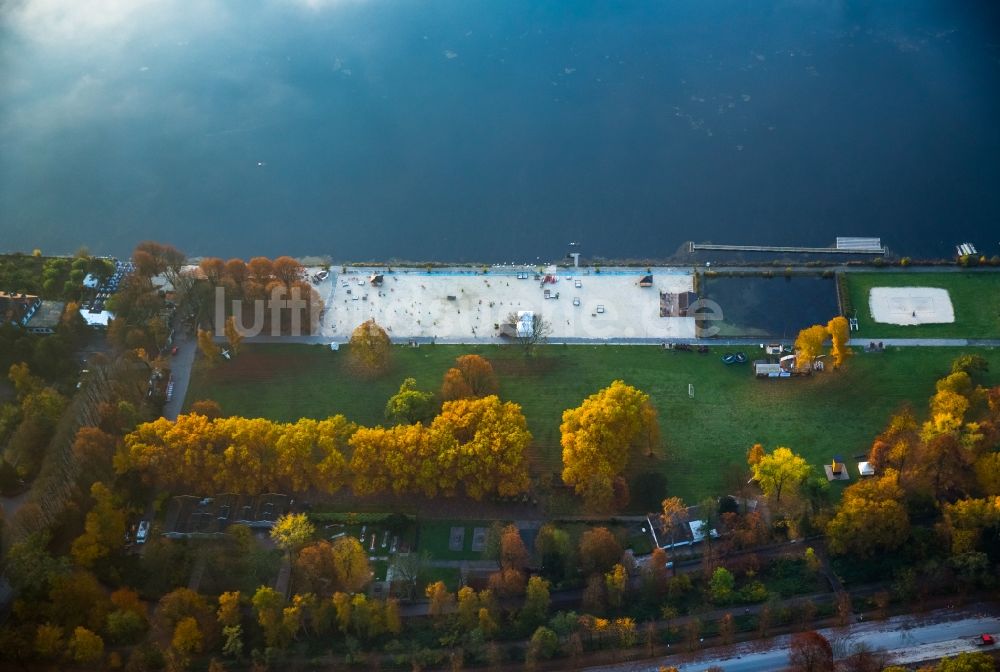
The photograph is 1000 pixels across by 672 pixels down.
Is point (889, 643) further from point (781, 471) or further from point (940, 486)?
point (940, 486)

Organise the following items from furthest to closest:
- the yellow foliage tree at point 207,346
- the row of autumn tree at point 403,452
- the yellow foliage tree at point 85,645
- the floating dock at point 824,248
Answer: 1. the floating dock at point 824,248
2. the yellow foliage tree at point 207,346
3. the row of autumn tree at point 403,452
4. the yellow foliage tree at point 85,645

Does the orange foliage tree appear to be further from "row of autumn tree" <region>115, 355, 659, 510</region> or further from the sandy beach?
the sandy beach

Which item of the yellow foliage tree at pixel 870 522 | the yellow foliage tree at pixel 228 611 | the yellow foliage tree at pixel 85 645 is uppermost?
the yellow foliage tree at pixel 870 522

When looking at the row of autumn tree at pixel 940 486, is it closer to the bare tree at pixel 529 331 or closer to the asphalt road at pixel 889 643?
the asphalt road at pixel 889 643

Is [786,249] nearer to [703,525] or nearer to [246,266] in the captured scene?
[703,525]

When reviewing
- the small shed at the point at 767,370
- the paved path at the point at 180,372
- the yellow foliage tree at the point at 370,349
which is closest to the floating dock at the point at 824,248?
the small shed at the point at 767,370

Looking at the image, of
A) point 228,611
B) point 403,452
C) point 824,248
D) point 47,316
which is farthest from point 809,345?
point 47,316

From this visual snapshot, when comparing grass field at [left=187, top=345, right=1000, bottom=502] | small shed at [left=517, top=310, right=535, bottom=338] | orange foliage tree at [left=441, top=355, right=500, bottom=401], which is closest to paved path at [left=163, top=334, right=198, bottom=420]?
grass field at [left=187, top=345, right=1000, bottom=502]
